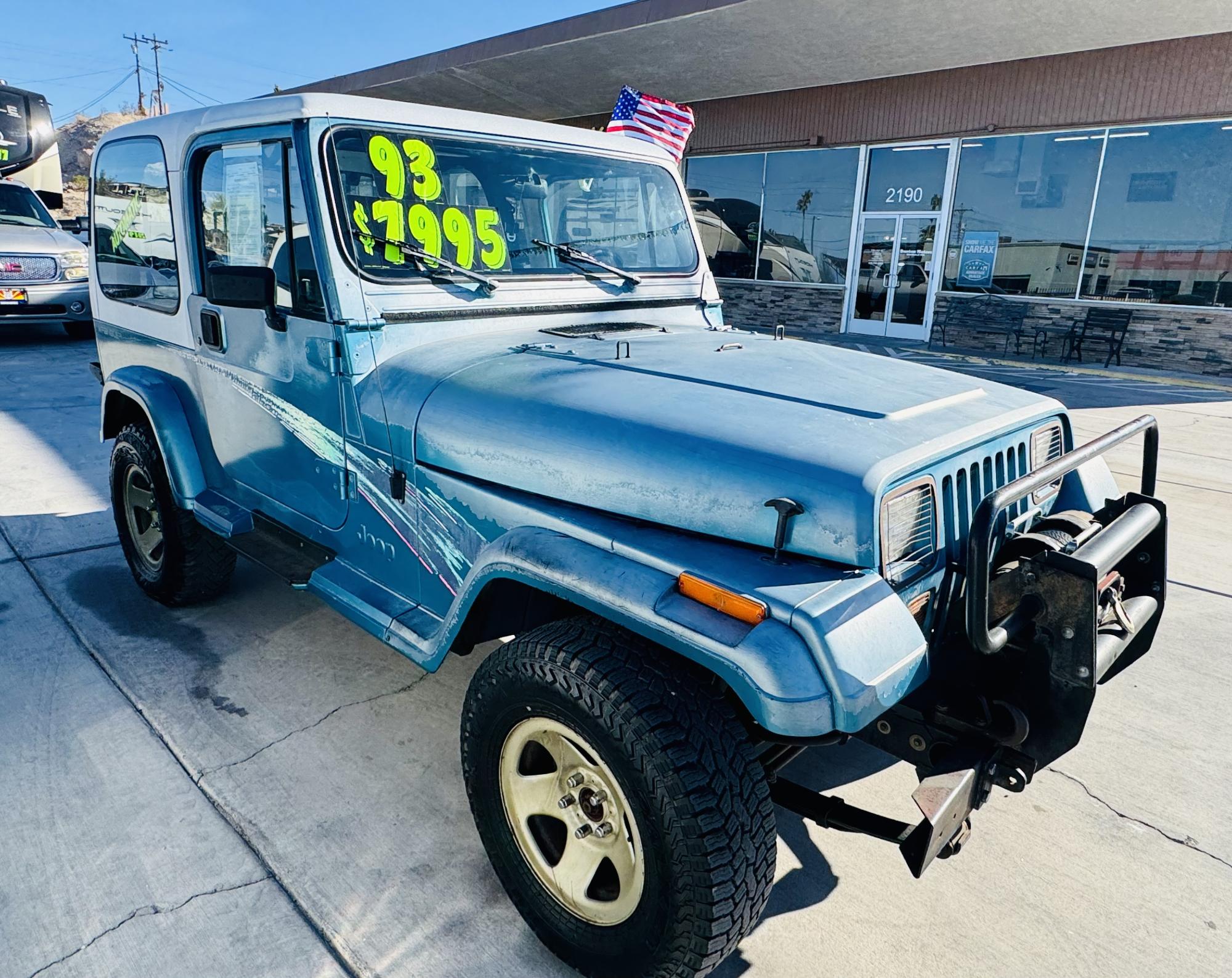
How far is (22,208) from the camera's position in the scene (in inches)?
443

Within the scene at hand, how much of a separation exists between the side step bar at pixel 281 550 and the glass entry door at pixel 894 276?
43.0ft

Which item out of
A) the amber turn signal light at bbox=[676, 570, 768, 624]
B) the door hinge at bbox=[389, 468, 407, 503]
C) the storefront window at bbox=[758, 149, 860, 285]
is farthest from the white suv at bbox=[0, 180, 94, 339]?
the storefront window at bbox=[758, 149, 860, 285]

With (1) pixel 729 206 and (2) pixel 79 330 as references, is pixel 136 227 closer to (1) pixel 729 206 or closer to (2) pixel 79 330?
(2) pixel 79 330

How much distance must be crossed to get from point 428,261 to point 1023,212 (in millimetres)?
12682

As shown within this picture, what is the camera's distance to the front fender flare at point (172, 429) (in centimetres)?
326

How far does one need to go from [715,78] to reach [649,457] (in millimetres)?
14084

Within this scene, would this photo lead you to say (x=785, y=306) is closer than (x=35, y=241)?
No

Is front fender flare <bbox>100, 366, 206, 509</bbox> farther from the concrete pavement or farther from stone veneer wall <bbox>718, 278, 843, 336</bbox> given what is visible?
stone veneer wall <bbox>718, 278, 843, 336</bbox>

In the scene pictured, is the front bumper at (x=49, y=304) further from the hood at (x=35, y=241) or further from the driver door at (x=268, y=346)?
the driver door at (x=268, y=346)

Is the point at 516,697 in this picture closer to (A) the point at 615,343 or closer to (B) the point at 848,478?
(B) the point at 848,478

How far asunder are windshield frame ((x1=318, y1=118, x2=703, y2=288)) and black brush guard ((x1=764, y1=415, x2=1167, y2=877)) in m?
1.69

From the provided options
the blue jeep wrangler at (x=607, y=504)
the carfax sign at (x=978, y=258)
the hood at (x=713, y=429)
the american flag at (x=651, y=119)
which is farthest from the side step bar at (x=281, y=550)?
the carfax sign at (x=978, y=258)

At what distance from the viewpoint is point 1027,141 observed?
1243 centimetres

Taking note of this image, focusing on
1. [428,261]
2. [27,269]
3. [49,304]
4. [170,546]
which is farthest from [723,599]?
[49,304]
